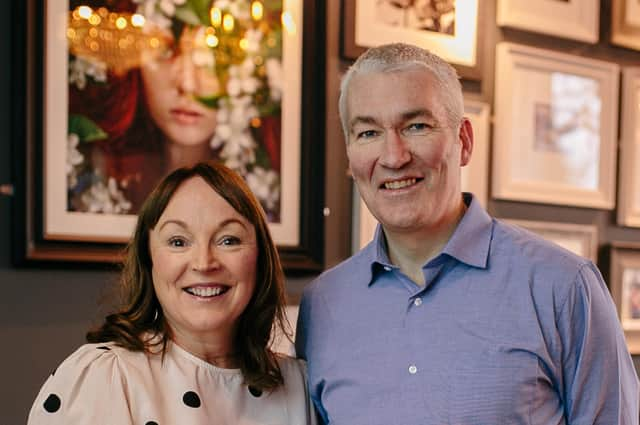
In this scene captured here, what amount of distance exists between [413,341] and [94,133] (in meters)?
1.07

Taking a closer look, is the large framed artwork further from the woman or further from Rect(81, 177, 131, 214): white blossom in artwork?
the woman

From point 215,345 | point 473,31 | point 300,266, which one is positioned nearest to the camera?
point 215,345

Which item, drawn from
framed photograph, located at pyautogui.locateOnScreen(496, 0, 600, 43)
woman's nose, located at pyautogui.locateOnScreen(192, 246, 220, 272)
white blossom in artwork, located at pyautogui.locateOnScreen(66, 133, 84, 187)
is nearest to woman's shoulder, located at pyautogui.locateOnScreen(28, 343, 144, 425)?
woman's nose, located at pyautogui.locateOnScreen(192, 246, 220, 272)

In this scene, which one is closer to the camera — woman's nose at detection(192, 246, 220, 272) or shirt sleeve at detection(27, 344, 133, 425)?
shirt sleeve at detection(27, 344, 133, 425)

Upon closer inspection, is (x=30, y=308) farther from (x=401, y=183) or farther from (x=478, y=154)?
(x=478, y=154)

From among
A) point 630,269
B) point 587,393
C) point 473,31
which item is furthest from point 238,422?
point 630,269

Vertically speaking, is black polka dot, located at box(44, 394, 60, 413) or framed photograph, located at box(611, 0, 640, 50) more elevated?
framed photograph, located at box(611, 0, 640, 50)

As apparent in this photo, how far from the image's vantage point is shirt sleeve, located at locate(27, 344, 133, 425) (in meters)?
1.54

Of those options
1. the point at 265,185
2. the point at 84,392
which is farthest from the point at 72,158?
the point at 84,392

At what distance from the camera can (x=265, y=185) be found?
8.05 ft

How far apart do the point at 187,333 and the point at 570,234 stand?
175 centimetres

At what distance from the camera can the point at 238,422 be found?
1703 millimetres

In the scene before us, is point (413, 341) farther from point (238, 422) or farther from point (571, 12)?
point (571, 12)

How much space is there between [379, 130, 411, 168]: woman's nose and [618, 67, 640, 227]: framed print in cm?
173
